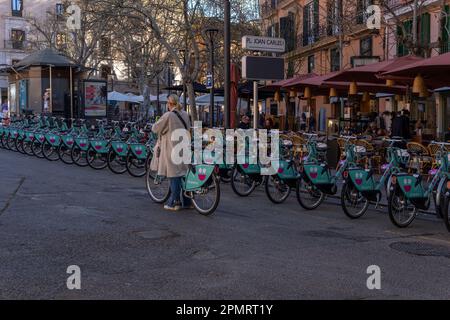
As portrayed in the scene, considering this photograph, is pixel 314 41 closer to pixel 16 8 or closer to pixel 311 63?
pixel 311 63

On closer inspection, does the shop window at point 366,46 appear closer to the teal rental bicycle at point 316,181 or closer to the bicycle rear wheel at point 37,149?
the bicycle rear wheel at point 37,149

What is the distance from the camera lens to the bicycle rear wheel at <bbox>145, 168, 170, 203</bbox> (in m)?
9.58

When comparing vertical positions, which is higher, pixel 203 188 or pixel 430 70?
pixel 430 70

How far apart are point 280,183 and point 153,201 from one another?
2212 millimetres

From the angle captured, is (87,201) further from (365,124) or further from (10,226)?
(365,124)

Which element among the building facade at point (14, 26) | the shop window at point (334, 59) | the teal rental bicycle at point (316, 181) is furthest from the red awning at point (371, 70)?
the building facade at point (14, 26)

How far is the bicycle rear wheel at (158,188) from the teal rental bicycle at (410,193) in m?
3.53

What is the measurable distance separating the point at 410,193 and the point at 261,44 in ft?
18.3

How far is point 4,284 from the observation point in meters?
4.99

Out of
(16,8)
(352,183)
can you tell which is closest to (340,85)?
(352,183)

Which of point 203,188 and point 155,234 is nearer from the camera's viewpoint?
point 155,234

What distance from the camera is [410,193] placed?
26.7 ft

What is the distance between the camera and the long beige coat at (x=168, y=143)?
8.84 meters

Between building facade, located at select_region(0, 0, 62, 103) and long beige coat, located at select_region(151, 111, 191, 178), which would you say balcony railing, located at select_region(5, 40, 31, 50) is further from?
long beige coat, located at select_region(151, 111, 191, 178)
